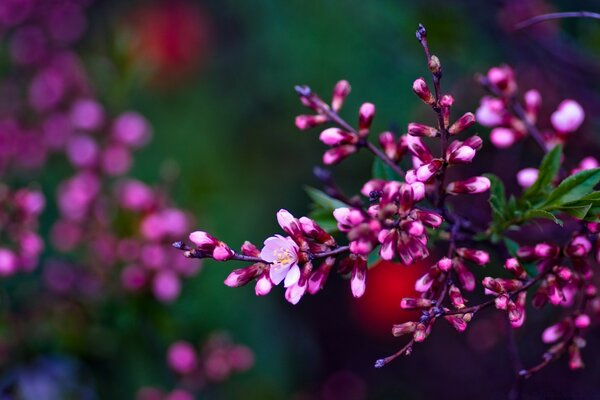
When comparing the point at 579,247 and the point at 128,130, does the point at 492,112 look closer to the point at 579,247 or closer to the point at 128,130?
the point at 579,247

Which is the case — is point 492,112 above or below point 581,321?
above

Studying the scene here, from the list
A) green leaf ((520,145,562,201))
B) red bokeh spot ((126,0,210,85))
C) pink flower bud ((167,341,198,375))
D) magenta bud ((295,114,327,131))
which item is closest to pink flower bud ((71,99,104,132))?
pink flower bud ((167,341,198,375))

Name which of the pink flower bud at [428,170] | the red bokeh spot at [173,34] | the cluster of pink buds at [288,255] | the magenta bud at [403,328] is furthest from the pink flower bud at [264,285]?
the red bokeh spot at [173,34]

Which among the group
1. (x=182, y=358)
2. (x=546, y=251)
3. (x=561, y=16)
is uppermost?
(x=561, y=16)

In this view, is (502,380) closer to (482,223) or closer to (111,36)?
(482,223)

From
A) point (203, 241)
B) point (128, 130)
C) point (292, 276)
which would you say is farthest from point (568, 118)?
point (128, 130)

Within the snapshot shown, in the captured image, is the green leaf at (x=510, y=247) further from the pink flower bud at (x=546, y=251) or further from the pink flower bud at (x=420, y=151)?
the pink flower bud at (x=420, y=151)
